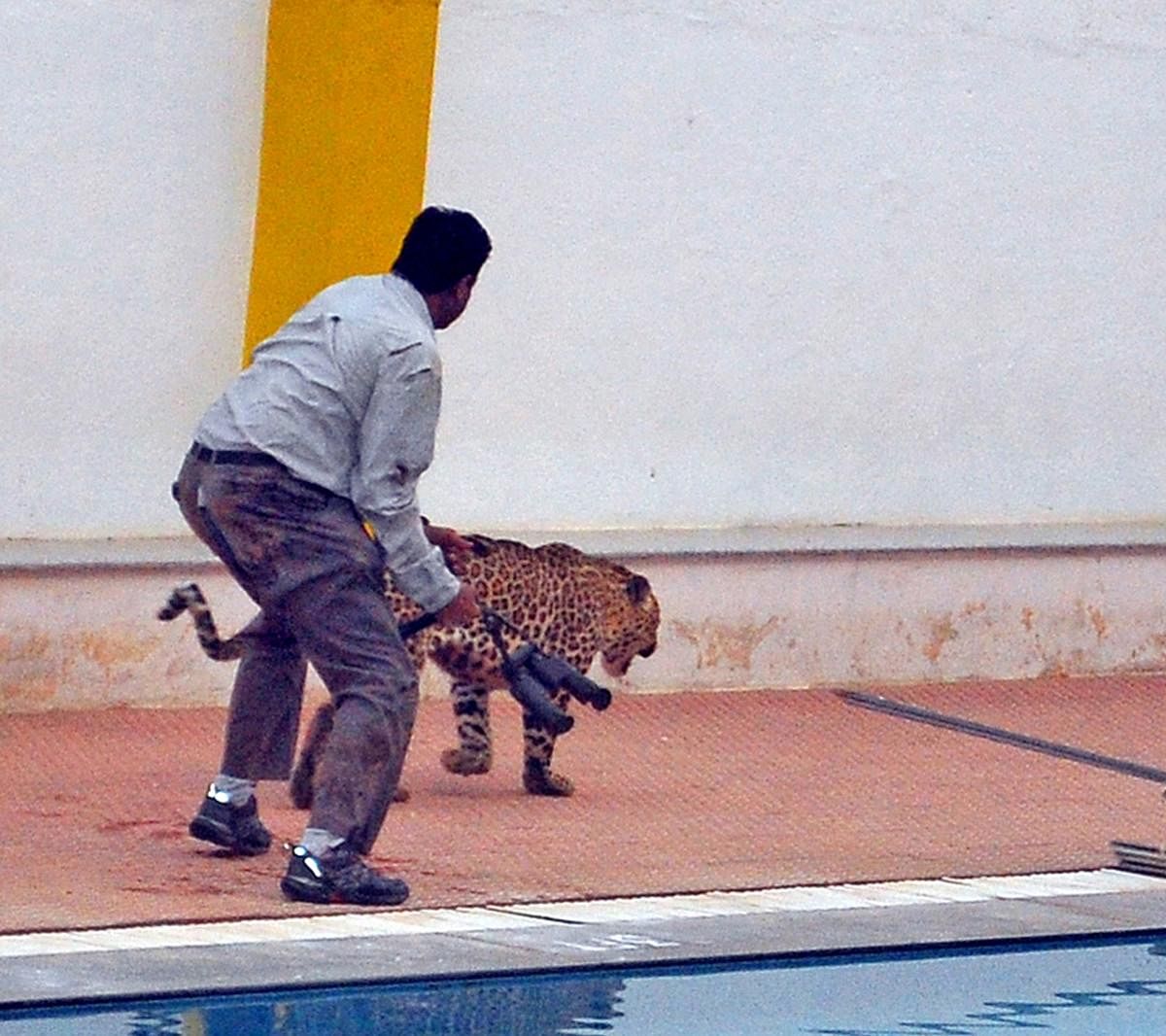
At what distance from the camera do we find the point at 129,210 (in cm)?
1140

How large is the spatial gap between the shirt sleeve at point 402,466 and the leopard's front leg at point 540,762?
2040 mm

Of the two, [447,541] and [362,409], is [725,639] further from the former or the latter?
[362,409]

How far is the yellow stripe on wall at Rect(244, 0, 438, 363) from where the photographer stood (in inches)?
436

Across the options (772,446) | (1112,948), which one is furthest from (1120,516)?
(1112,948)

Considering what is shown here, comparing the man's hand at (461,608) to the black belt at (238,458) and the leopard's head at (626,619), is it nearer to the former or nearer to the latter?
the black belt at (238,458)

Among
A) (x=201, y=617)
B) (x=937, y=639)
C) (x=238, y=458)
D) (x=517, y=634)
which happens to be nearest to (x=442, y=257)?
(x=238, y=458)

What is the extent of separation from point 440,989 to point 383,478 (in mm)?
1426

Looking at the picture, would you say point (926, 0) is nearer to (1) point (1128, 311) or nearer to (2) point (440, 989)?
(1) point (1128, 311)

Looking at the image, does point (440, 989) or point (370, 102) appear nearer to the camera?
point (440, 989)

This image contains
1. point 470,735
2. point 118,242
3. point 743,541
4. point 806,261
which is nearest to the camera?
point 470,735

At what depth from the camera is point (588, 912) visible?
7660 millimetres

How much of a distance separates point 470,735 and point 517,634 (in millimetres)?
605

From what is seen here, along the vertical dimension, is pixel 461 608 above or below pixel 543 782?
above

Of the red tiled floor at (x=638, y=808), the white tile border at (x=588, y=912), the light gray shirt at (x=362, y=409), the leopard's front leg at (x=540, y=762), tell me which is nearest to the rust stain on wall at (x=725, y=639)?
the red tiled floor at (x=638, y=808)
